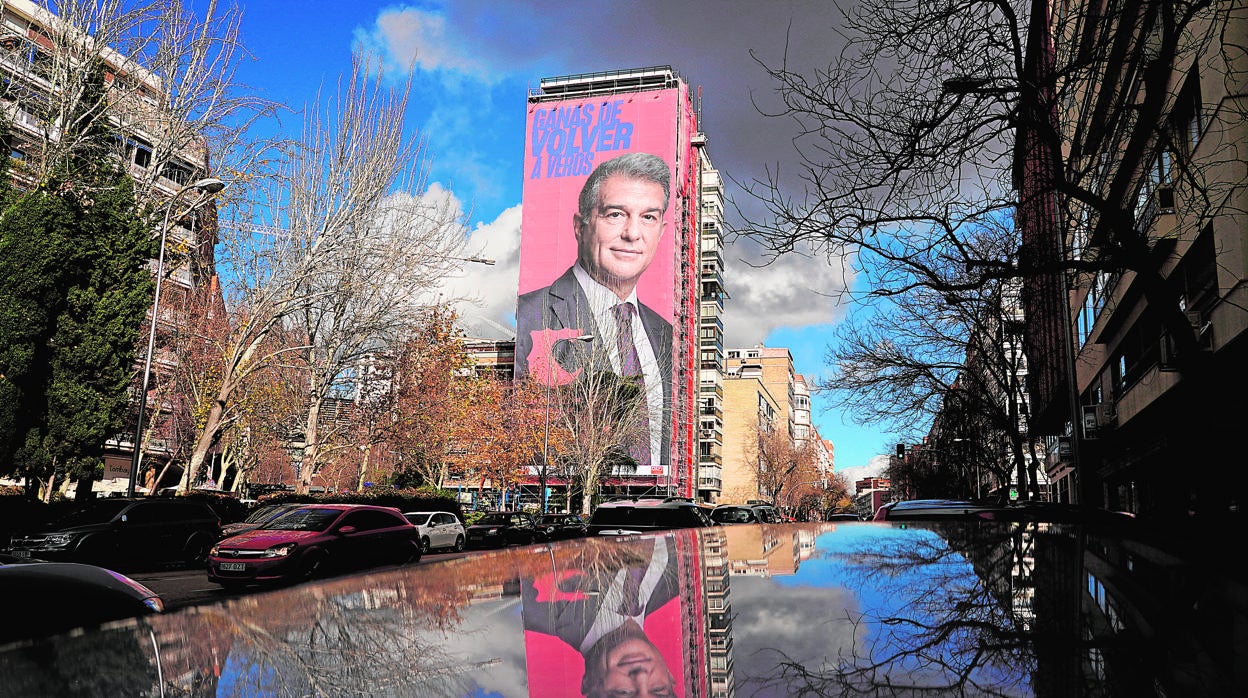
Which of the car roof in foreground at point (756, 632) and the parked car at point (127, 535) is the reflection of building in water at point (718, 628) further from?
the parked car at point (127, 535)

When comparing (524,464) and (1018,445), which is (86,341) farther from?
(1018,445)

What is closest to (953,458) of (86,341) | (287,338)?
(287,338)

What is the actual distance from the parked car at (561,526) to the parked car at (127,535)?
14976mm

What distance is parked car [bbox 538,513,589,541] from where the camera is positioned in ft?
115

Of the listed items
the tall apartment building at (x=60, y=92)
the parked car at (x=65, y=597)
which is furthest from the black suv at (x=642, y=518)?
the tall apartment building at (x=60, y=92)

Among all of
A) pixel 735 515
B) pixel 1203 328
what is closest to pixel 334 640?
pixel 1203 328

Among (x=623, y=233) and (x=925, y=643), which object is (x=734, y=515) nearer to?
(x=925, y=643)

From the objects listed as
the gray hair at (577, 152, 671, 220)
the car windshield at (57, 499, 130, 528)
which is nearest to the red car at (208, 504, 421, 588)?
the car windshield at (57, 499, 130, 528)

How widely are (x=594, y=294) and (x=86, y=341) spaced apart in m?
63.8

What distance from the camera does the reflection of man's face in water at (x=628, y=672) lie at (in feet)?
4.80

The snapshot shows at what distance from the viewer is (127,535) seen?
19609 mm

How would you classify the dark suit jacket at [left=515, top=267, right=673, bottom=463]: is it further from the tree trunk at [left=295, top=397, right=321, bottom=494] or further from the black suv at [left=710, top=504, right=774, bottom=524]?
the tree trunk at [left=295, top=397, right=321, bottom=494]

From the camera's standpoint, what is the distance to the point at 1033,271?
9.90 metres

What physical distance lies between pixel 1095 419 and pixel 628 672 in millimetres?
35323
